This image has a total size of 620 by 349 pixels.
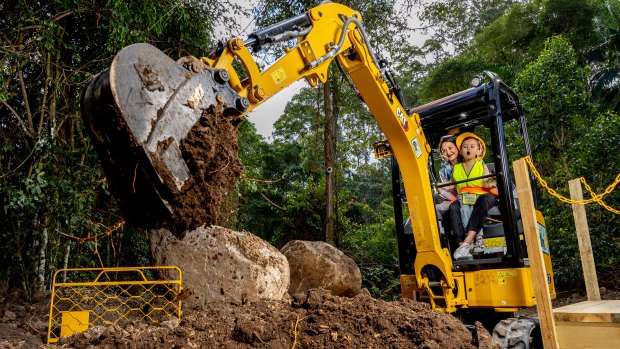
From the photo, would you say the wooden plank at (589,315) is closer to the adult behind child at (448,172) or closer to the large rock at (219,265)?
the adult behind child at (448,172)

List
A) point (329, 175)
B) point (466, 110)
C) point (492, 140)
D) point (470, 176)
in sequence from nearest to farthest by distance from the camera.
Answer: point (492, 140) → point (470, 176) → point (466, 110) → point (329, 175)

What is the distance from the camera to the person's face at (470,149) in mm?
4406

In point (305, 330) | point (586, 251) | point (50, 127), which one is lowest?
point (305, 330)

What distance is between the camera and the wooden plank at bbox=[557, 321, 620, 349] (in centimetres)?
302

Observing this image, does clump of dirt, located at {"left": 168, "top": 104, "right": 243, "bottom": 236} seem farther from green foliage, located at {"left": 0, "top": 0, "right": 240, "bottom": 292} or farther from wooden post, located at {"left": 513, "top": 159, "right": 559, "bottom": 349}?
green foliage, located at {"left": 0, "top": 0, "right": 240, "bottom": 292}

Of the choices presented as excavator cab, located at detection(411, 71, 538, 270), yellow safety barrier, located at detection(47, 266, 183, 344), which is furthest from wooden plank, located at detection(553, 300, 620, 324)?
yellow safety barrier, located at detection(47, 266, 183, 344)

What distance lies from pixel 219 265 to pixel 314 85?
2.85m

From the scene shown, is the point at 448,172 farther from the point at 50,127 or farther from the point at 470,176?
the point at 50,127

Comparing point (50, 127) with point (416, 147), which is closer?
point (416, 147)

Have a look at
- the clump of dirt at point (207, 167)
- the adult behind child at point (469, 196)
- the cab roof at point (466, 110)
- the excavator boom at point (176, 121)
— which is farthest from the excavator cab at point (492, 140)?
the clump of dirt at point (207, 167)

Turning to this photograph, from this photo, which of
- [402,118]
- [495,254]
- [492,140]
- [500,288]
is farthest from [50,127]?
[500,288]

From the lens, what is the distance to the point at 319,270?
7.47 meters

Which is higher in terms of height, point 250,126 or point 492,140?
point 250,126

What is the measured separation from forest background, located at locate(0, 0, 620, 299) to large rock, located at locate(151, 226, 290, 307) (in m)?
0.91
